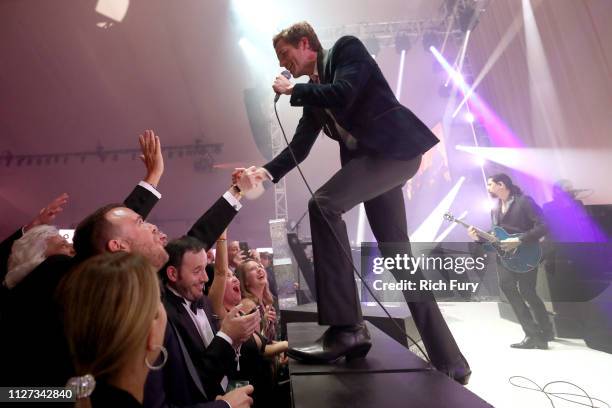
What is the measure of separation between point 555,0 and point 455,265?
5562 mm

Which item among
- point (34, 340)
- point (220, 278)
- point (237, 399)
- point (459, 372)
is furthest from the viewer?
point (220, 278)

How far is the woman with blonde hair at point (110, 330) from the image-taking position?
721mm

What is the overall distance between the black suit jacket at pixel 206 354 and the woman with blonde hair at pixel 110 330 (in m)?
0.58

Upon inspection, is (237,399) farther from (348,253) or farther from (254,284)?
(254,284)

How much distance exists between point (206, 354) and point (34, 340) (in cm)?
64

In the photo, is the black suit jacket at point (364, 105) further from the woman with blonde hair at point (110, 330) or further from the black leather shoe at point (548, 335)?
the black leather shoe at point (548, 335)

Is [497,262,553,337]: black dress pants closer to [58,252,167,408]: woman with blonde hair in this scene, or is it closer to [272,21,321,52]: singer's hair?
[272,21,321,52]: singer's hair

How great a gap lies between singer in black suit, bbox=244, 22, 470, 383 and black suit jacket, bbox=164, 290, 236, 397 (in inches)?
13.9

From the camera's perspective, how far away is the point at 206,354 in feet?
4.75

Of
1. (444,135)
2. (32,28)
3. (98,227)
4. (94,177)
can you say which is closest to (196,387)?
(98,227)

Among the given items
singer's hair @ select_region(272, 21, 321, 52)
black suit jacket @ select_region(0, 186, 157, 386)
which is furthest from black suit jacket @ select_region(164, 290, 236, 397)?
singer's hair @ select_region(272, 21, 321, 52)

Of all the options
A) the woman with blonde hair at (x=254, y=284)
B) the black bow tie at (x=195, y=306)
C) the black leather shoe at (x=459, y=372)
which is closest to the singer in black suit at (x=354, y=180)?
the black leather shoe at (x=459, y=372)

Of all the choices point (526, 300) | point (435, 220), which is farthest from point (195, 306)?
point (435, 220)

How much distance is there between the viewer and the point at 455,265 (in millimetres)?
1772
